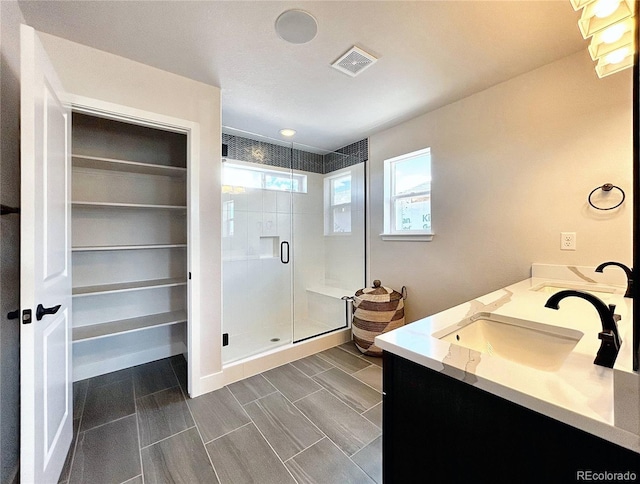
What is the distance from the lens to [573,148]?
1806 millimetres

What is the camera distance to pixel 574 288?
1632 mm

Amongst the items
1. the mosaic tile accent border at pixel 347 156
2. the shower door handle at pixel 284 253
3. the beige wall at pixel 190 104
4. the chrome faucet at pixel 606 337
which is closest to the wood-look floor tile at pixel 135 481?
the beige wall at pixel 190 104

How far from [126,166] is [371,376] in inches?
110

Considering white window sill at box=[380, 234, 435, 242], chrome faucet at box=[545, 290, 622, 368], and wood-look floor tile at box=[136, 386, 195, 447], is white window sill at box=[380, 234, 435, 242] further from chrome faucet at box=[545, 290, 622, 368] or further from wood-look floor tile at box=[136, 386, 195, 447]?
wood-look floor tile at box=[136, 386, 195, 447]

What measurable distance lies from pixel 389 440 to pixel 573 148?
2155mm

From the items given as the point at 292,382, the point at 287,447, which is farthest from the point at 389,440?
the point at 292,382

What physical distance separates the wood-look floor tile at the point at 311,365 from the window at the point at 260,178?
196 cm

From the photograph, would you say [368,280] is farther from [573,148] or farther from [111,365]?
[111,365]

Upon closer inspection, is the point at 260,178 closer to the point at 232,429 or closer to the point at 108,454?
the point at 232,429

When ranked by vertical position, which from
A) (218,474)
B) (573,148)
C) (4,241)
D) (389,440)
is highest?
(573,148)

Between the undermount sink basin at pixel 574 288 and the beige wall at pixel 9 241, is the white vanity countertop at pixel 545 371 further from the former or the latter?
the beige wall at pixel 9 241

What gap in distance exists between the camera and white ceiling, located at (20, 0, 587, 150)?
1.43 meters

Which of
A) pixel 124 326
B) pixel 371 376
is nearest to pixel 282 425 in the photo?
pixel 371 376

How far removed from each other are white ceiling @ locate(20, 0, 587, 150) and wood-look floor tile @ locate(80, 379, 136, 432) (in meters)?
2.43
